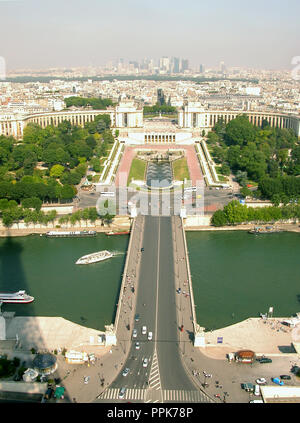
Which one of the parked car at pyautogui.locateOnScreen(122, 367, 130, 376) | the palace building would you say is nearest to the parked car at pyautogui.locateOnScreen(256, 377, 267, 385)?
the parked car at pyautogui.locateOnScreen(122, 367, 130, 376)

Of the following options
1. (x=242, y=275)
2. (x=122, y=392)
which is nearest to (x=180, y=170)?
(x=242, y=275)

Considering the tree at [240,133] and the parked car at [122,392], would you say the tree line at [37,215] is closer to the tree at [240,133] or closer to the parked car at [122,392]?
the parked car at [122,392]

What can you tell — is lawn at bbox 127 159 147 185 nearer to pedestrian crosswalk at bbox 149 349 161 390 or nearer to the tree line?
the tree line

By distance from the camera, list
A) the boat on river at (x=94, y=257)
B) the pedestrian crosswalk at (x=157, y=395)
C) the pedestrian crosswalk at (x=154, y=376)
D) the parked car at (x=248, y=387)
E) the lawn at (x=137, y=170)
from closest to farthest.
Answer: the pedestrian crosswalk at (x=157, y=395) → the parked car at (x=248, y=387) → the pedestrian crosswalk at (x=154, y=376) → the boat on river at (x=94, y=257) → the lawn at (x=137, y=170)

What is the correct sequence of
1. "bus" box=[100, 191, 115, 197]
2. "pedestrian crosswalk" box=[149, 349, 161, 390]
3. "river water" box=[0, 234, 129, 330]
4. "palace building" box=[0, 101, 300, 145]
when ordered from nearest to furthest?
"pedestrian crosswalk" box=[149, 349, 161, 390] → "river water" box=[0, 234, 129, 330] → "bus" box=[100, 191, 115, 197] → "palace building" box=[0, 101, 300, 145]

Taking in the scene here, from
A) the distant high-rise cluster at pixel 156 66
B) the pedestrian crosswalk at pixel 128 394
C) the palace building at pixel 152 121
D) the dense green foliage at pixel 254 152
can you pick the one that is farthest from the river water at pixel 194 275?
the distant high-rise cluster at pixel 156 66
